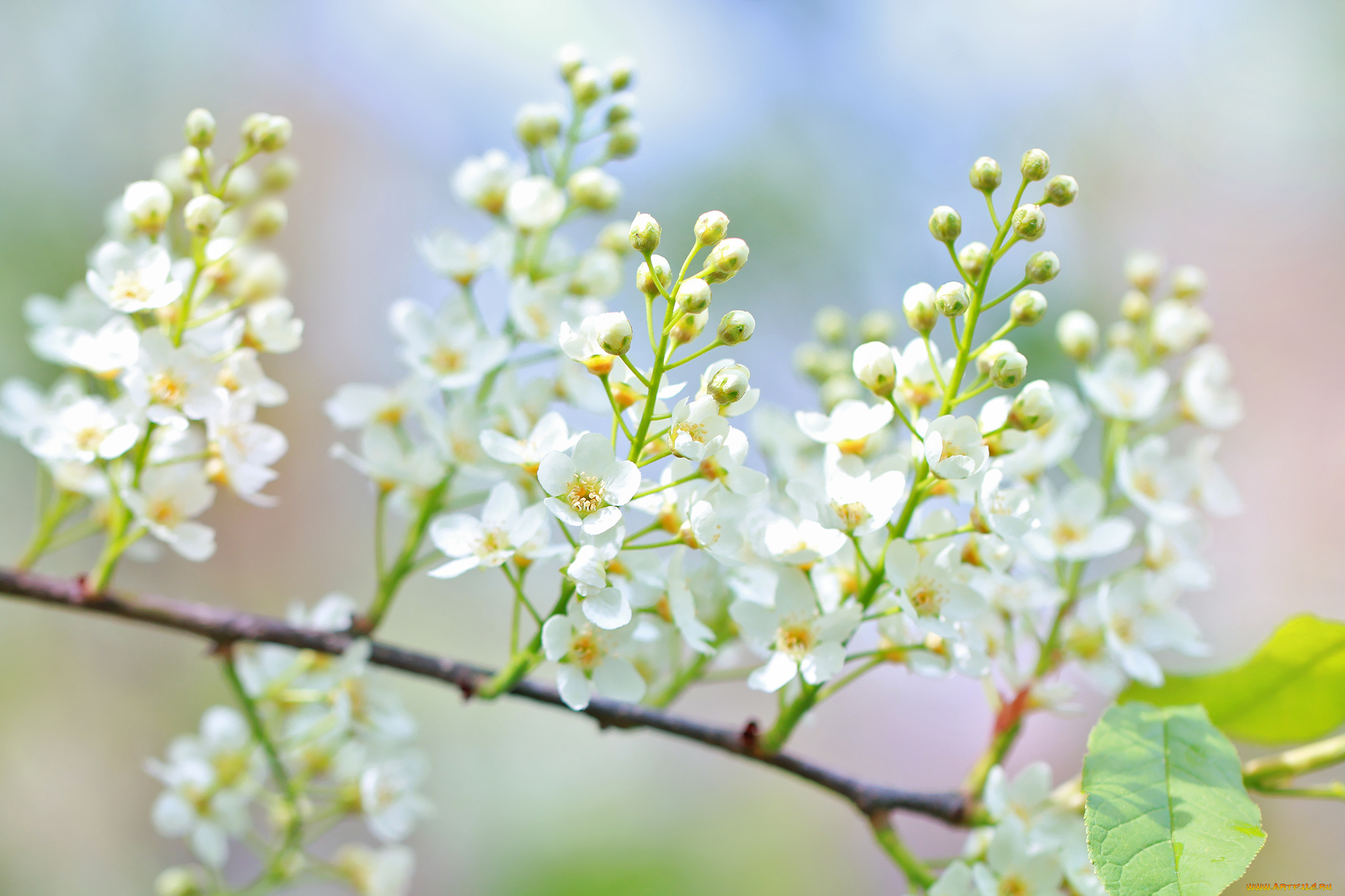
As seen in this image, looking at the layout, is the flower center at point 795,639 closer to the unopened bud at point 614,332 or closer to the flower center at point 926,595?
the flower center at point 926,595

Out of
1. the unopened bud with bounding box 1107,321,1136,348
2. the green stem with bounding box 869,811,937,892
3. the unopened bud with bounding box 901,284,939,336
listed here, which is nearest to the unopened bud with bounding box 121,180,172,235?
the unopened bud with bounding box 901,284,939,336

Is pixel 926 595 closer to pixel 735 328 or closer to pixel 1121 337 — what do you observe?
pixel 735 328

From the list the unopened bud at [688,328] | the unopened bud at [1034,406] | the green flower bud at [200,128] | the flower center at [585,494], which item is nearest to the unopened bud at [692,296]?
the unopened bud at [688,328]

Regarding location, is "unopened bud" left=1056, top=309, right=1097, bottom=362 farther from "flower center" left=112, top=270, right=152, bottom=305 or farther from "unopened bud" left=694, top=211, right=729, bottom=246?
"flower center" left=112, top=270, right=152, bottom=305

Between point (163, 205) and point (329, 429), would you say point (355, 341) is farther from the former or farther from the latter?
point (163, 205)

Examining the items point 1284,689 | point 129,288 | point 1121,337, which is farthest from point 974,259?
point 129,288

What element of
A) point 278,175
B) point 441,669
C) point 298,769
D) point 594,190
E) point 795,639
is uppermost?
point 594,190
